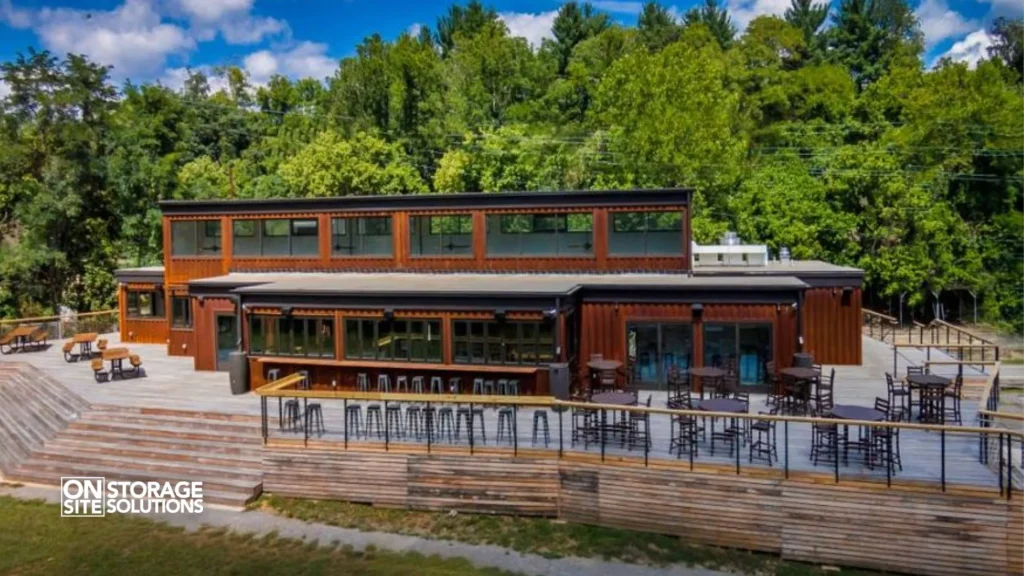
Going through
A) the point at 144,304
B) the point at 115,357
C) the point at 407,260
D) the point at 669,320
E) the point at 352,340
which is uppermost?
the point at 407,260

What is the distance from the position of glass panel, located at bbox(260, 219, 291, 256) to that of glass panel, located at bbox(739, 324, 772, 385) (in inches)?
547

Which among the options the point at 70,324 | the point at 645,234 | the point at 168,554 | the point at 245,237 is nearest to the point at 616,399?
the point at 645,234

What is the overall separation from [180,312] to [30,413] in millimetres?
6076

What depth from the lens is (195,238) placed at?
21844mm

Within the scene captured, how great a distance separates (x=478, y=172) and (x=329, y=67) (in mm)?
25366

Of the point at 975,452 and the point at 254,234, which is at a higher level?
the point at 254,234

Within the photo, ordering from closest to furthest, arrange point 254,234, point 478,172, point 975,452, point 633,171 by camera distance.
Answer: point 975,452 < point 254,234 < point 633,171 < point 478,172

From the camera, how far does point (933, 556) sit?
9.23m

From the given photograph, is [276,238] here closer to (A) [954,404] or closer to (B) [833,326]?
(B) [833,326]

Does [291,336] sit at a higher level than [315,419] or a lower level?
higher

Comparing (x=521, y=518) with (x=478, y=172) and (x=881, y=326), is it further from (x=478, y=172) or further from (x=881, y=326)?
(x=478, y=172)

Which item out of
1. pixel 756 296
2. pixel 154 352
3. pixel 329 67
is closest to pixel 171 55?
pixel 329 67

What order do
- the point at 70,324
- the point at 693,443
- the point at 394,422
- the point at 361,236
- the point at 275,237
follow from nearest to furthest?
1. the point at 693,443
2. the point at 394,422
3. the point at 361,236
4. the point at 275,237
5. the point at 70,324

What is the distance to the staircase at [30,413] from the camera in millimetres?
14594
